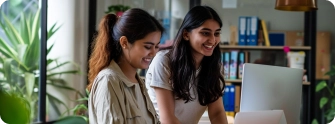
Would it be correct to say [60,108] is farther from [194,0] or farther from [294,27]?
[294,27]

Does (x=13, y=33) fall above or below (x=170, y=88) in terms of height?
above

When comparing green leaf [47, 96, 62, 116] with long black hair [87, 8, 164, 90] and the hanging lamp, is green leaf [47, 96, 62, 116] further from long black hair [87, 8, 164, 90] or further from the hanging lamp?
long black hair [87, 8, 164, 90]

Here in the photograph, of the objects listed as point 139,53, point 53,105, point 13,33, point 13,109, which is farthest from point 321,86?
point 13,109

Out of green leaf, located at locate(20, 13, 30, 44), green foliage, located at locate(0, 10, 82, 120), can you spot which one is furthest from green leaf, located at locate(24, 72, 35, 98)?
green leaf, located at locate(20, 13, 30, 44)

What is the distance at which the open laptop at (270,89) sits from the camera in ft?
6.90

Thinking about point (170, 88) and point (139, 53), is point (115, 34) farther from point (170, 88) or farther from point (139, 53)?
point (170, 88)

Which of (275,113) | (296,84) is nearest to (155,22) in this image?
A: (275,113)

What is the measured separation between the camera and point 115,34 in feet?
5.23

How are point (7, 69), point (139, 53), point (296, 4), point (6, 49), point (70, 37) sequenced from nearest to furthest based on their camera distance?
point (139, 53), point (296, 4), point (7, 69), point (6, 49), point (70, 37)

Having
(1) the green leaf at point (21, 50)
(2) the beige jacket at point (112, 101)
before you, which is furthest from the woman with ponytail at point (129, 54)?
Result: (1) the green leaf at point (21, 50)

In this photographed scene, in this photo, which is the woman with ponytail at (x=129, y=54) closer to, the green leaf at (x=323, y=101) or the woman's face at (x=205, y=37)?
the woman's face at (x=205, y=37)

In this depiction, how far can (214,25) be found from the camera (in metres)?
2.21

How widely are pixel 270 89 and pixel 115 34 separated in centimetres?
82

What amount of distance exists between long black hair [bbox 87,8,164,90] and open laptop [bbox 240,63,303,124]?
63 centimetres
